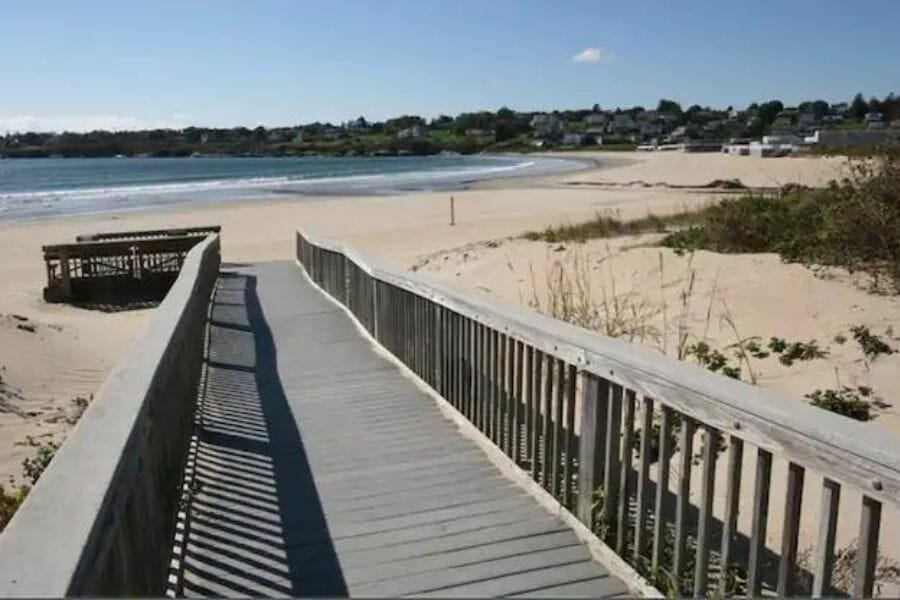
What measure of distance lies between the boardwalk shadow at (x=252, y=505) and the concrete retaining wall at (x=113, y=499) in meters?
0.22

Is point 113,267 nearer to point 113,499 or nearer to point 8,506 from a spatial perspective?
point 8,506

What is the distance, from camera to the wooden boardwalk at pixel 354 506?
341 cm

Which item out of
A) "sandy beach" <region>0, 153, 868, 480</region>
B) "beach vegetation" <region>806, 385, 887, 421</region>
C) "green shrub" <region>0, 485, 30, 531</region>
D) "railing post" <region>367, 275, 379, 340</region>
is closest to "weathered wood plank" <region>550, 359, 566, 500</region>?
"beach vegetation" <region>806, 385, 887, 421</region>

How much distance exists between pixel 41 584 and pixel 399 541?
226 cm

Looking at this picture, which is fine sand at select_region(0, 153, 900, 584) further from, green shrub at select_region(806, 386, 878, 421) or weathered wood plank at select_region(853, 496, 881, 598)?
weathered wood plank at select_region(853, 496, 881, 598)

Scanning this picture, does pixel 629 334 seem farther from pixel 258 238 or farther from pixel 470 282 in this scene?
pixel 258 238

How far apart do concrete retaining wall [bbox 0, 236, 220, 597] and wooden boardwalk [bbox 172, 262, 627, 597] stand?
346mm

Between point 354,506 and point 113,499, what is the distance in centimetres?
208

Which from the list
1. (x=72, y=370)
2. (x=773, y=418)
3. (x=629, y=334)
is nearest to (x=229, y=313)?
(x=72, y=370)

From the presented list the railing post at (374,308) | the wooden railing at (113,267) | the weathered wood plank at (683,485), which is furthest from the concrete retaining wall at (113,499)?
the wooden railing at (113,267)

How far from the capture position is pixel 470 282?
1381 centimetres

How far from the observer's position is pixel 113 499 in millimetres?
2211

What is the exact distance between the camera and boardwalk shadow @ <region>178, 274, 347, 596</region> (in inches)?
135

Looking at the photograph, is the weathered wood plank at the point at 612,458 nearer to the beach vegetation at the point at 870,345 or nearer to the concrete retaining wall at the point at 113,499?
the concrete retaining wall at the point at 113,499
